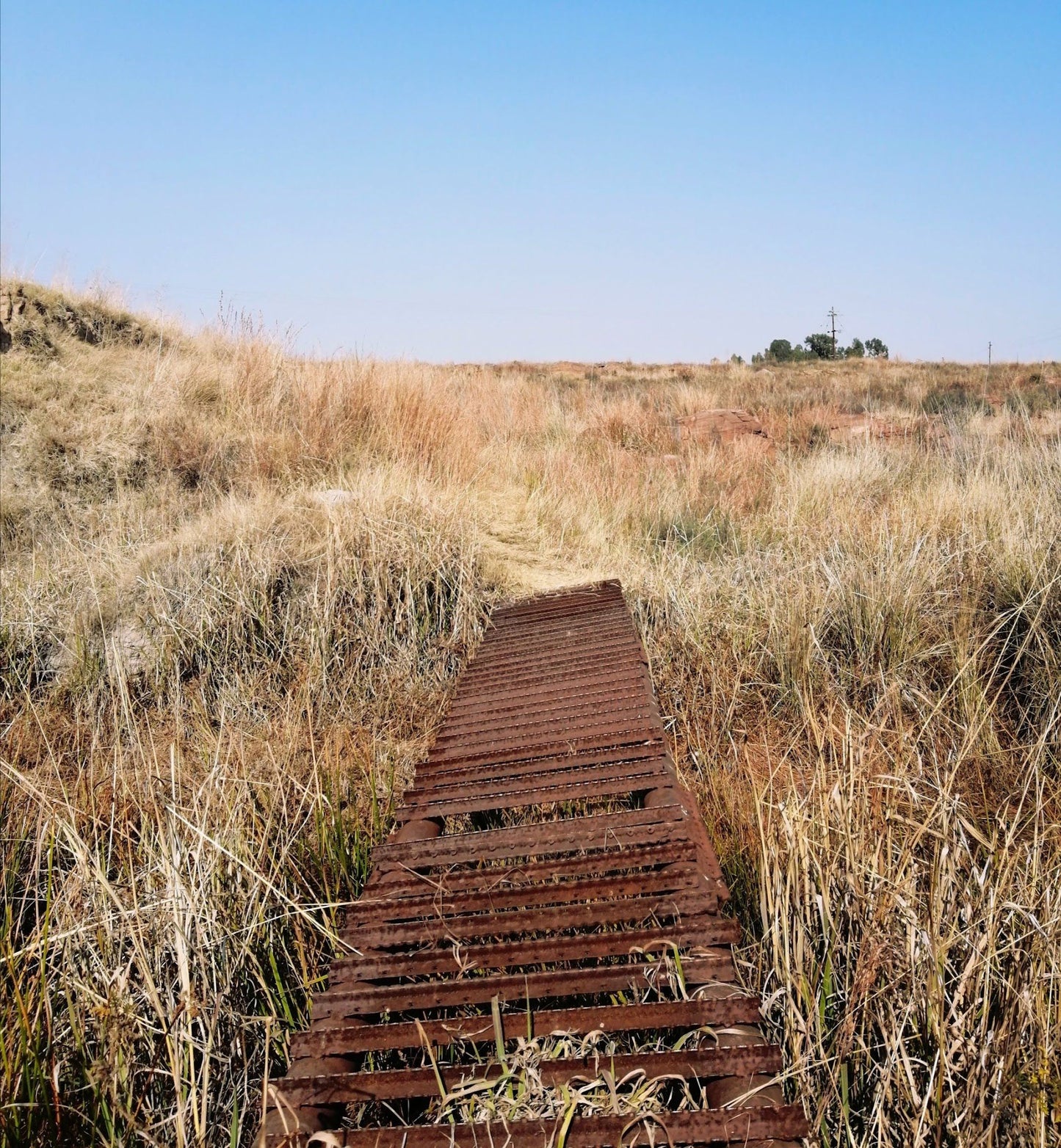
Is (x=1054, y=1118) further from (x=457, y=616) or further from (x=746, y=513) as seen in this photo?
(x=746, y=513)

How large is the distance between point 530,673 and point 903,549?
2107mm

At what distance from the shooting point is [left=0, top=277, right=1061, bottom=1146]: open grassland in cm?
151

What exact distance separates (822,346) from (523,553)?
27.4 meters

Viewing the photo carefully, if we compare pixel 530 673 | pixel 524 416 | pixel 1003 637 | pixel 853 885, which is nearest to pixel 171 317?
pixel 524 416

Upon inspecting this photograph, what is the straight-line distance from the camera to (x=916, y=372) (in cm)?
2116

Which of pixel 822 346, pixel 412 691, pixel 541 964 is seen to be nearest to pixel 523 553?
pixel 412 691

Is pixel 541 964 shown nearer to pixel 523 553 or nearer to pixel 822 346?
pixel 523 553

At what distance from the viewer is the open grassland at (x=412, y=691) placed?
1.51m

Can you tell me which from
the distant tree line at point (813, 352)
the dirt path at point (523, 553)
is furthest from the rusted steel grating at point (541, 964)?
the distant tree line at point (813, 352)

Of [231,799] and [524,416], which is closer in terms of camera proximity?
[231,799]

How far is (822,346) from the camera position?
29.0 metres

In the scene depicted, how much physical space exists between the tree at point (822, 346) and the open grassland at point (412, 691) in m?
22.0

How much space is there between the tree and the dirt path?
2623 cm

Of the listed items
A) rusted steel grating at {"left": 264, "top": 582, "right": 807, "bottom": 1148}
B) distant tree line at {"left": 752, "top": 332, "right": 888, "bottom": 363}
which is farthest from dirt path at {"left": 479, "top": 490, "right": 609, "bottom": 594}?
distant tree line at {"left": 752, "top": 332, "right": 888, "bottom": 363}
